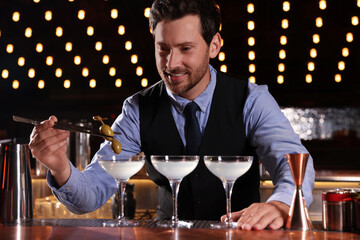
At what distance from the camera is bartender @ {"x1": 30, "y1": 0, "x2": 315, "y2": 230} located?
243cm

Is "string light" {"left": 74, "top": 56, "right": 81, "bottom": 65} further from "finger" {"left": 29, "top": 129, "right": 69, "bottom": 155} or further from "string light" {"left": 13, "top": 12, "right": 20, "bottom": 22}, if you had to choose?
"finger" {"left": 29, "top": 129, "right": 69, "bottom": 155}

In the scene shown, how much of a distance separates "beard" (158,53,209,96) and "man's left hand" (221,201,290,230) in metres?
0.75

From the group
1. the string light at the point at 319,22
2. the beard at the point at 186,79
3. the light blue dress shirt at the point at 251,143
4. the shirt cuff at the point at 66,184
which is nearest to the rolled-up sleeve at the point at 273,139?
the light blue dress shirt at the point at 251,143

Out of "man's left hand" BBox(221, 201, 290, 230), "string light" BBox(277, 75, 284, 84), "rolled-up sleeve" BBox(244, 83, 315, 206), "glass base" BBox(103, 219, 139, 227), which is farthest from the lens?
"string light" BBox(277, 75, 284, 84)

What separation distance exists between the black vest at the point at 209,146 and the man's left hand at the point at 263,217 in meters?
0.70

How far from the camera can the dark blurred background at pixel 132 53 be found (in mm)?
4543

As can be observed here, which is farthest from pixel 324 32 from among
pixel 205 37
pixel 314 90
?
pixel 205 37

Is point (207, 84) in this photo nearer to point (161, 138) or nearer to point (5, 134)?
point (161, 138)

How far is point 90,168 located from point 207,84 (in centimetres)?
72

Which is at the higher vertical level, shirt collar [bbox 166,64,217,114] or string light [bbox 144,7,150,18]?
string light [bbox 144,7,150,18]

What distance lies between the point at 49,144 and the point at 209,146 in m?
0.87

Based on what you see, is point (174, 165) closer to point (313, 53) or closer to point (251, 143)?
point (251, 143)

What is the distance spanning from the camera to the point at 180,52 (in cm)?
245

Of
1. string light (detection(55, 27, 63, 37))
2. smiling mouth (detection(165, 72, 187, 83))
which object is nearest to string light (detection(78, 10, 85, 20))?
string light (detection(55, 27, 63, 37))
